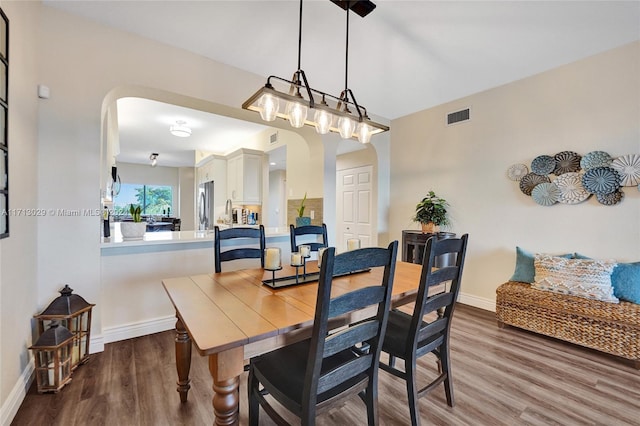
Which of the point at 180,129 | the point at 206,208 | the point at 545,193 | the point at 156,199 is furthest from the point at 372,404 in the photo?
the point at 156,199

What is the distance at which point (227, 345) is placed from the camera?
101cm

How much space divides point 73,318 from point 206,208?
15.4 feet

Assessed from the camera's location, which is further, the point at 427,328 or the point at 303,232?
the point at 303,232

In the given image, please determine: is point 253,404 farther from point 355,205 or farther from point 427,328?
point 355,205

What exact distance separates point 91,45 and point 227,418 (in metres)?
2.89

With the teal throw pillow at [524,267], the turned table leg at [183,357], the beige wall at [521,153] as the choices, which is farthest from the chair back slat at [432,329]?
the beige wall at [521,153]

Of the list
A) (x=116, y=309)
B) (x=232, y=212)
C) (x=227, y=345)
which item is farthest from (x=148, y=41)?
(x=232, y=212)

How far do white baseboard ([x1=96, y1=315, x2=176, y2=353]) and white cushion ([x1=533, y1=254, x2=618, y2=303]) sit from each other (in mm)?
3746

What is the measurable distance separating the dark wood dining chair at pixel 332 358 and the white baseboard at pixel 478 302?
281 cm

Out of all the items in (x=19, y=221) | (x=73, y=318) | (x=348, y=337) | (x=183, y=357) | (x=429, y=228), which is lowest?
(x=183, y=357)

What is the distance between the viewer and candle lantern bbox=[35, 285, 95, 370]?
6.37 feet

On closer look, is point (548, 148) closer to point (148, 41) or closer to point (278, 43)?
point (278, 43)

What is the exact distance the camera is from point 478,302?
3.65m

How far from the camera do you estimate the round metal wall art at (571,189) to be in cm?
282
